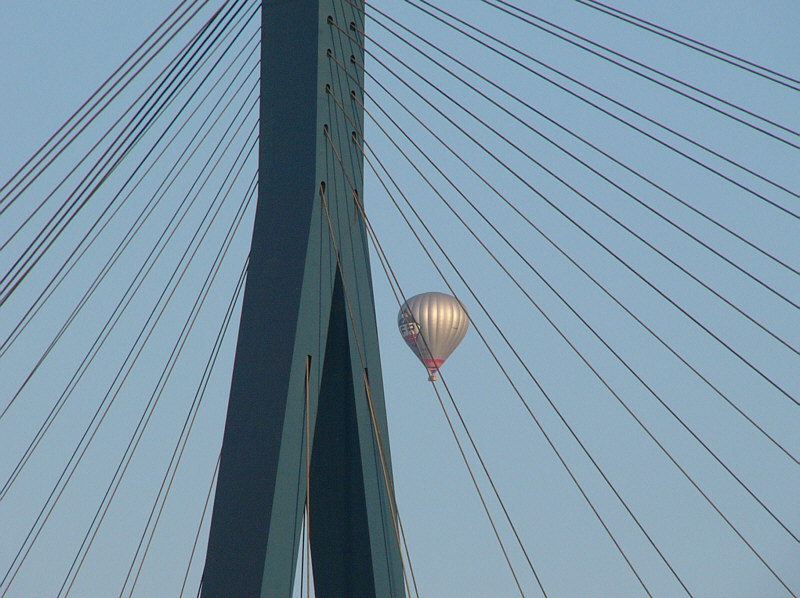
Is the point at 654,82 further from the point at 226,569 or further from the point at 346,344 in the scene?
the point at 226,569

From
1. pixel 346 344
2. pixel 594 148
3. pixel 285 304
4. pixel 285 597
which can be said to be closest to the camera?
pixel 285 597

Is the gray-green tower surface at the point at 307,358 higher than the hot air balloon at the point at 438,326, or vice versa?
the hot air balloon at the point at 438,326

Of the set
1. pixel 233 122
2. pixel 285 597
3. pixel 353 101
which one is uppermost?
pixel 233 122

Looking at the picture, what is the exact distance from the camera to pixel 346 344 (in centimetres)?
693

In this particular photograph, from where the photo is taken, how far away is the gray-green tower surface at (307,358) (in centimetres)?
604

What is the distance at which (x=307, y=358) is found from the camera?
6531 mm

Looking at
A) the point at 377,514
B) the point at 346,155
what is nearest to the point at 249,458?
the point at 377,514

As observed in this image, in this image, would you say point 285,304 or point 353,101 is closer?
point 285,304

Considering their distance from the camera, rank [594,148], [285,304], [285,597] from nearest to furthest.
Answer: [285,597]
[285,304]
[594,148]

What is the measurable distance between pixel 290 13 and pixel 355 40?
527 millimetres

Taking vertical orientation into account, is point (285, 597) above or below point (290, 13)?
below

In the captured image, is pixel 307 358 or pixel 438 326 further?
pixel 438 326

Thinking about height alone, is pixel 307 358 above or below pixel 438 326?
below

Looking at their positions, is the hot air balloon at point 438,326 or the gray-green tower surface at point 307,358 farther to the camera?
the hot air balloon at point 438,326
